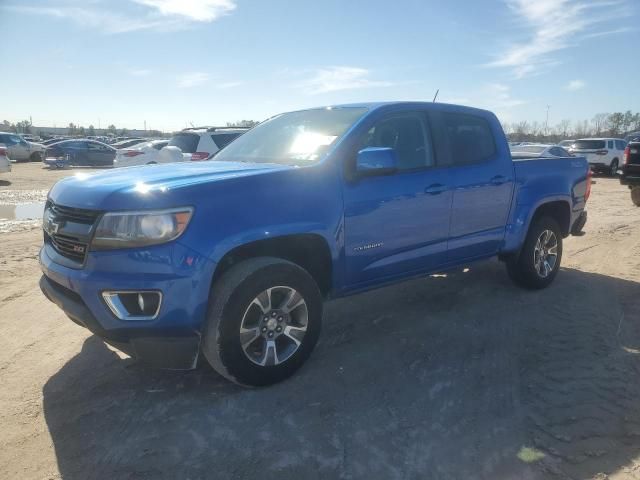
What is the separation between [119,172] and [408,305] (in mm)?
2977

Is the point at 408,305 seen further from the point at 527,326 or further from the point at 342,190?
the point at 342,190

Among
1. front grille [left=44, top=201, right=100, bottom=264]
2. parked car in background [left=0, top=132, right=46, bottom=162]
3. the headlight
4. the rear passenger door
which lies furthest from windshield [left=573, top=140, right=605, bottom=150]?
parked car in background [left=0, top=132, right=46, bottom=162]

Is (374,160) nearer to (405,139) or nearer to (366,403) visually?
(405,139)

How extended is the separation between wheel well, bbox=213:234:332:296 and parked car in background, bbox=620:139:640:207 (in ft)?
35.0

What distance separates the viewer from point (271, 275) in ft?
10.2

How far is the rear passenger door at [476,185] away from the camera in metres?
4.35

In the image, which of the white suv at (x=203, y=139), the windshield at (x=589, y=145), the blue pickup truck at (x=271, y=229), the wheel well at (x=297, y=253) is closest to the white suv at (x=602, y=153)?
the windshield at (x=589, y=145)

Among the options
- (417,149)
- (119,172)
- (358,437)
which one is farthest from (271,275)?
(417,149)

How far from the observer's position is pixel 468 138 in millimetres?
4602

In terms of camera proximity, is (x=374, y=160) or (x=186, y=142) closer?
(x=374, y=160)

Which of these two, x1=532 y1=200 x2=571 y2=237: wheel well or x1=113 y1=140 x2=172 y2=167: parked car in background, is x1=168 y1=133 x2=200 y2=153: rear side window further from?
x1=532 y1=200 x2=571 y2=237: wheel well

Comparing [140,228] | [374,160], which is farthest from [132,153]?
[140,228]

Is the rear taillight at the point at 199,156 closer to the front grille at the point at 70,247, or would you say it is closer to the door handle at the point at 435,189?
the door handle at the point at 435,189

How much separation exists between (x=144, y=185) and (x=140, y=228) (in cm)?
31
